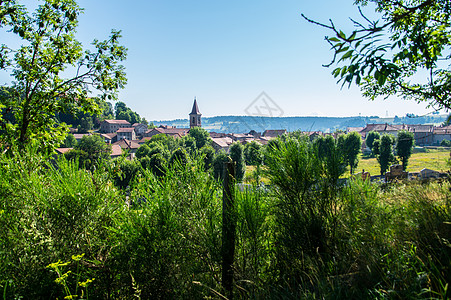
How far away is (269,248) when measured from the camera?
123 inches

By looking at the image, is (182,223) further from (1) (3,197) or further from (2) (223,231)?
(1) (3,197)

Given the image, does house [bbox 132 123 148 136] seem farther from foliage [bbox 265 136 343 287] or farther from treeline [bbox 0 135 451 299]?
foliage [bbox 265 136 343 287]

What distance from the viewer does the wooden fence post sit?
291cm

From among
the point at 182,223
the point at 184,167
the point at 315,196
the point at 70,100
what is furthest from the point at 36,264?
the point at 70,100

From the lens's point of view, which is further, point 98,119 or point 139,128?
point 139,128

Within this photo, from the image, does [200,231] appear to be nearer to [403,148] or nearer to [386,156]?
[386,156]

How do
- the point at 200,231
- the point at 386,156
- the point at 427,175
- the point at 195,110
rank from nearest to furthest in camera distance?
the point at 200,231 < the point at 427,175 < the point at 386,156 < the point at 195,110

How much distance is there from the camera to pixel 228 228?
3037 millimetres

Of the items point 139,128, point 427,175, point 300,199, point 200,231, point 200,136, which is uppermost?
point 139,128

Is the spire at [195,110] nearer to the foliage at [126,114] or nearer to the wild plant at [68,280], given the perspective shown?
the foliage at [126,114]

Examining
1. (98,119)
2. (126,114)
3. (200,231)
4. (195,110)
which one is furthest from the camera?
(126,114)

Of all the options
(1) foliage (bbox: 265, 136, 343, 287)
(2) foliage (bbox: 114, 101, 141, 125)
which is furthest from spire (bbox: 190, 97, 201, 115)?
(1) foliage (bbox: 265, 136, 343, 287)

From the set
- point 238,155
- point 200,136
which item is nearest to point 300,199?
point 238,155

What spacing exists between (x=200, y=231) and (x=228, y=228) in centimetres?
31
